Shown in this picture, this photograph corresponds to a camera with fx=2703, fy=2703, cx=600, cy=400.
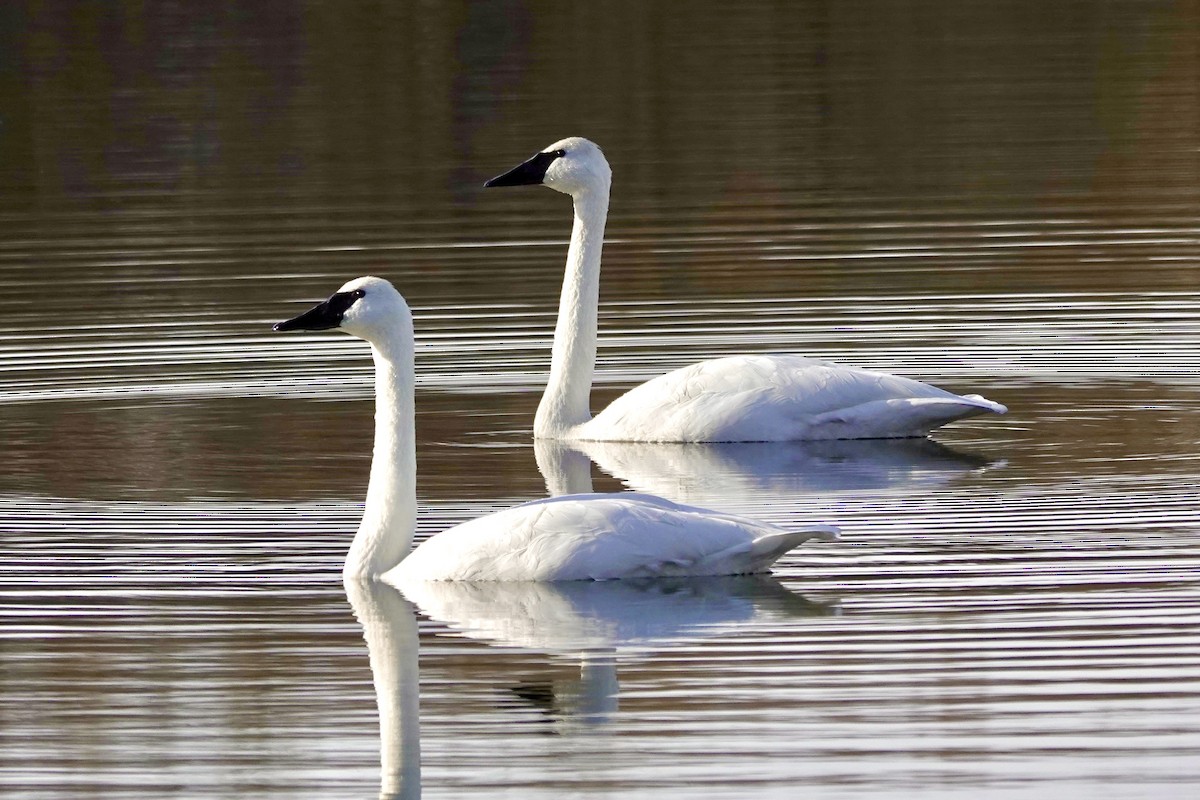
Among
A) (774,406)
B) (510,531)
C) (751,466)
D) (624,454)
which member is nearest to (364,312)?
(510,531)

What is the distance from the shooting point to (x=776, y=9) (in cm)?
5328

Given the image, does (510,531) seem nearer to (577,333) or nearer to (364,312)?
(364,312)

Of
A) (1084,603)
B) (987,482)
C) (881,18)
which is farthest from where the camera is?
(881,18)

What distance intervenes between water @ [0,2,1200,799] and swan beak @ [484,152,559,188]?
1.36m

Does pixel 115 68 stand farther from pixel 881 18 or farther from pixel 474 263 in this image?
pixel 474 263

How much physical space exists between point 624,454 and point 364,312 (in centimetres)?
388

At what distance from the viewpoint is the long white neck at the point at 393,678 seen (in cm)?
843

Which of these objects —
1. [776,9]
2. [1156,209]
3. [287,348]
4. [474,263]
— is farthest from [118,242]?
[776,9]

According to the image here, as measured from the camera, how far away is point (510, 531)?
10.8 m

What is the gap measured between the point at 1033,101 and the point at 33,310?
58.6ft

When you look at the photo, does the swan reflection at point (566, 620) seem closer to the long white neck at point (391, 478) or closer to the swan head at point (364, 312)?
the long white neck at point (391, 478)

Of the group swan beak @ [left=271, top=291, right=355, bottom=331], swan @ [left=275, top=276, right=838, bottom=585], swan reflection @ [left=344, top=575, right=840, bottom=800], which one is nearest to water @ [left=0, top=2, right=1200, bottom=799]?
swan reflection @ [left=344, top=575, right=840, bottom=800]

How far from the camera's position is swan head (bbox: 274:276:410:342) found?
1103cm

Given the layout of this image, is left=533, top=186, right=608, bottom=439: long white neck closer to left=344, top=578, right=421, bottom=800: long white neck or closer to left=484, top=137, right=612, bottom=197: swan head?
left=484, top=137, right=612, bottom=197: swan head
